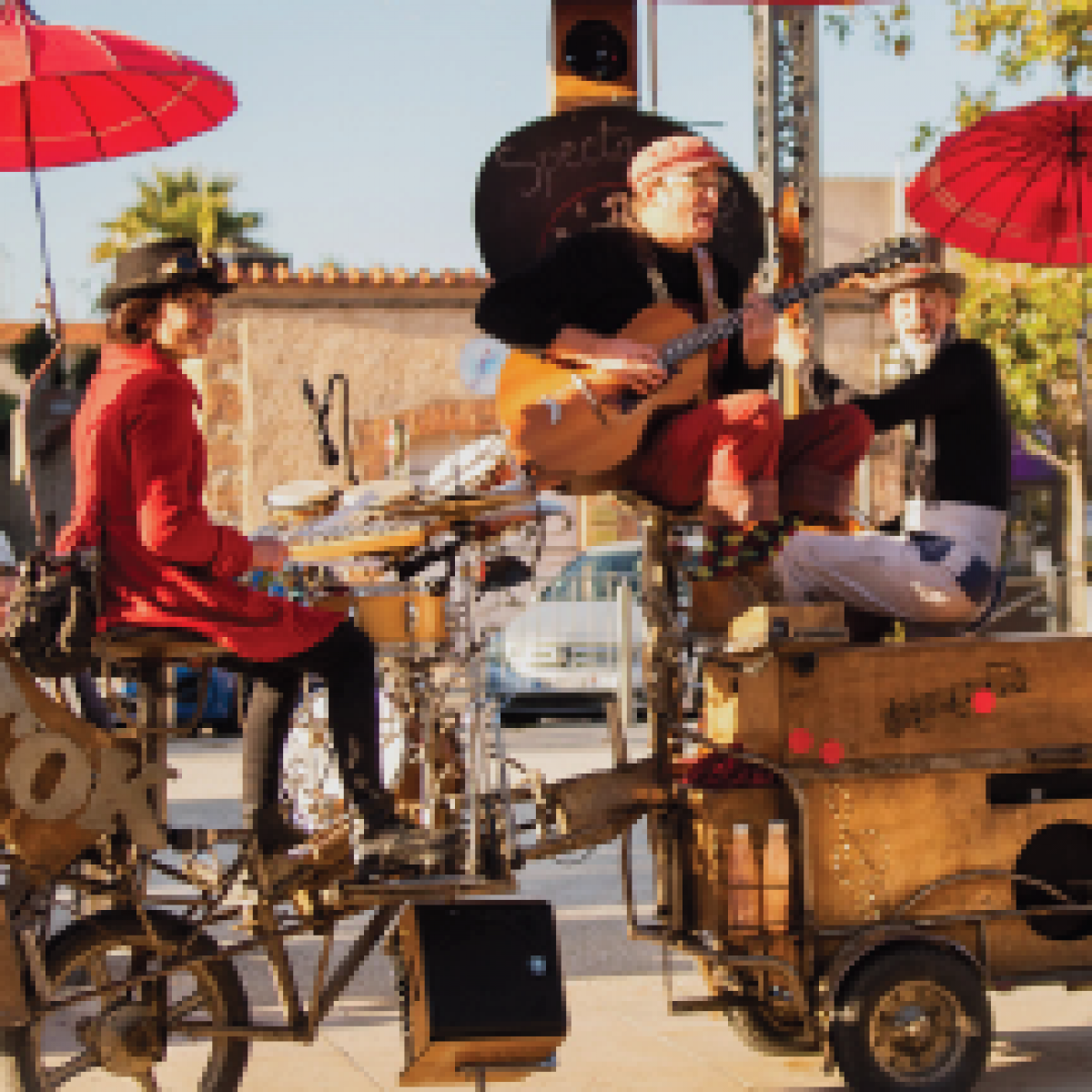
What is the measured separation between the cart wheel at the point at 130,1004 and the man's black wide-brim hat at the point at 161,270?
4.83 ft

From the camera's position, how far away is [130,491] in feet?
14.9

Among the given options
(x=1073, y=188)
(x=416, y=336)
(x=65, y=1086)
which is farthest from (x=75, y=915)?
(x=416, y=336)

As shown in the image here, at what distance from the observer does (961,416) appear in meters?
5.48

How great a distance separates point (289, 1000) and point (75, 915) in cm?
73

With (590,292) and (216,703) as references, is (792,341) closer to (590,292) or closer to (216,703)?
(590,292)

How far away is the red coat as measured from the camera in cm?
446

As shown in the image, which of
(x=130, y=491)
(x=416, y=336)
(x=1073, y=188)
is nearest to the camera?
(x=130, y=491)

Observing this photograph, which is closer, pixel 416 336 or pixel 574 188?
pixel 574 188

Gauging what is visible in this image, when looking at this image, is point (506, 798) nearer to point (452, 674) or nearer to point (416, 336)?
point (452, 674)

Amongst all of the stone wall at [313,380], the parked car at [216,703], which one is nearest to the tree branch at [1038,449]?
the stone wall at [313,380]

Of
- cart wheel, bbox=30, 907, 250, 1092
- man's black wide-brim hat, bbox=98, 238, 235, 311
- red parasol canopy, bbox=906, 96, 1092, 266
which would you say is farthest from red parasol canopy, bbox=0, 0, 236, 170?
red parasol canopy, bbox=906, 96, 1092, 266

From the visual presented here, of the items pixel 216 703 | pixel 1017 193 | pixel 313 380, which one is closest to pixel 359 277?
pixel 313 380

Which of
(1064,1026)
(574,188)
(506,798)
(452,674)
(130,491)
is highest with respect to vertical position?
(574,188)

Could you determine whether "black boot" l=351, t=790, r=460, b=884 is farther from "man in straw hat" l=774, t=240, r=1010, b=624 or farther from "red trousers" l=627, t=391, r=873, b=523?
"man in straw hat" l=774, t=240, r=1010, b=624
